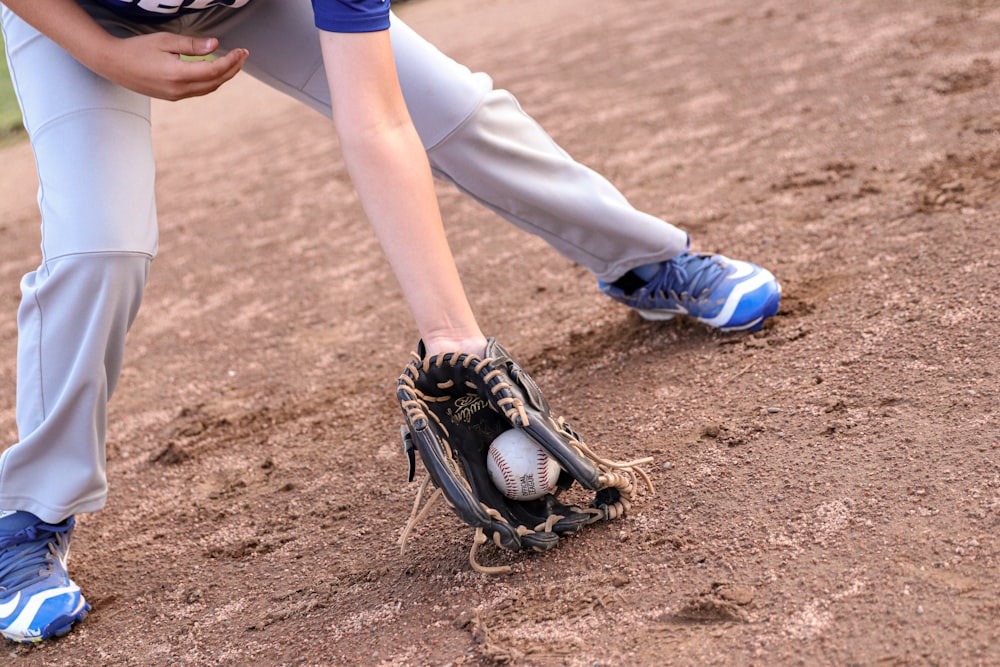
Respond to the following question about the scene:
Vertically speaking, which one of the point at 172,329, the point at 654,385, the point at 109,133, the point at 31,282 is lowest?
the point at 172,329

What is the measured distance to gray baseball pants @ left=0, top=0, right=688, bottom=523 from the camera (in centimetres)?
176

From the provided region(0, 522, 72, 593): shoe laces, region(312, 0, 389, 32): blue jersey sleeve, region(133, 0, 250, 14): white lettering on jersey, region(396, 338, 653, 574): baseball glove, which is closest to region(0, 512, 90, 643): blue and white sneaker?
region(0, 522, 72, 593): shoe laces

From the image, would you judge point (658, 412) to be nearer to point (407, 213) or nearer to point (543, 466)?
point (543, 466)

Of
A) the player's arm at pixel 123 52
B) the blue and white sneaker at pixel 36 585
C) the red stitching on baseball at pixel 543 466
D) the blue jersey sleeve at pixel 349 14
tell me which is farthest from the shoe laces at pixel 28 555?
the blue jersey sleeve at pixel 349 14

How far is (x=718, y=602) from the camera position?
4.70 feet

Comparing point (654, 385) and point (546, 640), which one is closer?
point (546, 640)

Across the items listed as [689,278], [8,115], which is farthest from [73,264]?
[8,115]

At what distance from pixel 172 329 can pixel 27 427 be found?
1700 mm

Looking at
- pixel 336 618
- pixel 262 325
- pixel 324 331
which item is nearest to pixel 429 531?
pixel 336 618

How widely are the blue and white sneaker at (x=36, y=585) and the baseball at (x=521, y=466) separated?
88 centimetres

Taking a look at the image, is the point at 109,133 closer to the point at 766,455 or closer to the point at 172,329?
the point at 766,455

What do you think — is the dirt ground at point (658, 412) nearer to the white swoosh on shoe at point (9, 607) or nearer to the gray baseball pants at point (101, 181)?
the white swoosh on shoe at point (9, 607)

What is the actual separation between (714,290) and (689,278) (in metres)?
0.06

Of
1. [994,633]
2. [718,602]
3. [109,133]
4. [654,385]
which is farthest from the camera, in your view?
[654,385]
